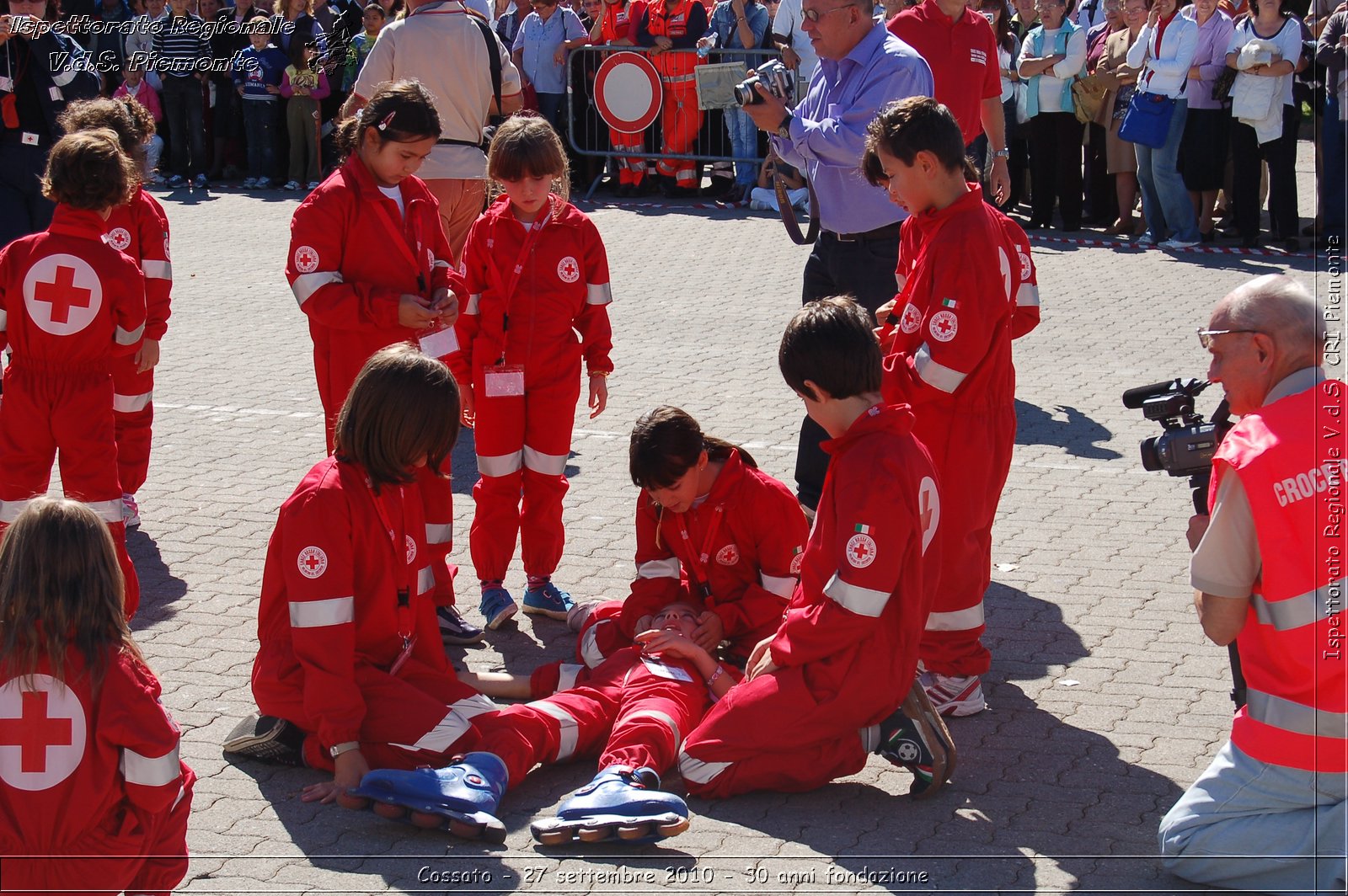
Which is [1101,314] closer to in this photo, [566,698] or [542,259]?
[542,259]

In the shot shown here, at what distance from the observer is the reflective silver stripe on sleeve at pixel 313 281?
207 inches

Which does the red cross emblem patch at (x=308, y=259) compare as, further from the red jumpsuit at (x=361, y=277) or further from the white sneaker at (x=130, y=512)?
the white sneaker at (x=130, y=512)

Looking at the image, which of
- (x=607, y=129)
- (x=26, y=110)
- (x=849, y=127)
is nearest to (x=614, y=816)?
(x=849, y=127)

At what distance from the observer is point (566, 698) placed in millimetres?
4512

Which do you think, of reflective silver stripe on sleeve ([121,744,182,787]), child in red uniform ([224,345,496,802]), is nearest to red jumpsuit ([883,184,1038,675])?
child in red uniform ([224,345,496,802])

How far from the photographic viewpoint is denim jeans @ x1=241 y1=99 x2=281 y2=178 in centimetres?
1734

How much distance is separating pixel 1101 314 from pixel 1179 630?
19.2ft

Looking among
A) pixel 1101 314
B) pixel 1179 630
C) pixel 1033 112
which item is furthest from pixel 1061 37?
pixel 1179 630

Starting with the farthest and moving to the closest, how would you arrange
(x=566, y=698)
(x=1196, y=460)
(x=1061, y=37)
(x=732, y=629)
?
1. (x=1061, y=37)
2. (x=732, y=629)
3. (x=566, y=698)
4. (x=1196, y=460)

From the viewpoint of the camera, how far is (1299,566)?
3.57 meters

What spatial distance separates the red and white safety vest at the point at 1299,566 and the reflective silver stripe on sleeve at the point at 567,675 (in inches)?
84.1

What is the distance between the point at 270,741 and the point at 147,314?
2.47 meters

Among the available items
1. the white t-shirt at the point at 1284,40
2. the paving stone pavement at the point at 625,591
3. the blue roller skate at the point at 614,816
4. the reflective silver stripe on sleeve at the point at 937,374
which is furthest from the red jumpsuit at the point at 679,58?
the blue roller skate at the point at 614,816

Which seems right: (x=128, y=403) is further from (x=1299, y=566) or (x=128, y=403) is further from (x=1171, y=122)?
(x=1171, y=122)
